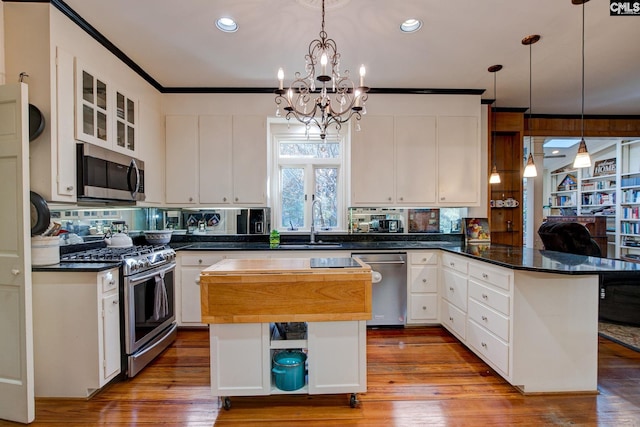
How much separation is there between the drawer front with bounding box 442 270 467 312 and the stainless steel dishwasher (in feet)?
1.34

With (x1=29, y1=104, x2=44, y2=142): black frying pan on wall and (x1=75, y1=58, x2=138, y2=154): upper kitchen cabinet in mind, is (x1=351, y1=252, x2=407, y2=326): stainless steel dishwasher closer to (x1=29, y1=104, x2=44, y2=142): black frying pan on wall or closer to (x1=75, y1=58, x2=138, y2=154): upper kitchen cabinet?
(x1=75, y1=58, x2=138, y2=154): upper kitchen cabinet

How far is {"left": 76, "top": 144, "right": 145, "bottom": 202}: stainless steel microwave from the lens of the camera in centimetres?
231

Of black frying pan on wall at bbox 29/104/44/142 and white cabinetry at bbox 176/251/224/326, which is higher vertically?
black frying pan on wall at bbox 29/104/44/142

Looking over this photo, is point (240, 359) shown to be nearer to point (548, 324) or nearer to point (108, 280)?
point (108, 280)

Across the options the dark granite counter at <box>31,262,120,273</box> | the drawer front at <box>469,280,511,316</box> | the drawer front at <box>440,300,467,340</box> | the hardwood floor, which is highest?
the dark granite counter at <box>31,262,120,273</box>

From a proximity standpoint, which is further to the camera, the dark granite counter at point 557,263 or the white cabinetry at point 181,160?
the white cabinetry at point 181,160

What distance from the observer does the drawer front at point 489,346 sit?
7.34 ft

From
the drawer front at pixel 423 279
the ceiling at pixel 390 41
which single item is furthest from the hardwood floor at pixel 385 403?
the ceiling at pixel 390 41

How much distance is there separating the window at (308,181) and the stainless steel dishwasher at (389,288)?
871mm

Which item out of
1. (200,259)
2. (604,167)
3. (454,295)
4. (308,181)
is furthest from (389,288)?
(604,167)

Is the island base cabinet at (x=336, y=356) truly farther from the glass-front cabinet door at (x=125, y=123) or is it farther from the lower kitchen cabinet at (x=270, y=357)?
the glass-front cabinet door at (x=125, y=123)

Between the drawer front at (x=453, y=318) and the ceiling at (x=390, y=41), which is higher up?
the ceiling at (x=390, y=41)

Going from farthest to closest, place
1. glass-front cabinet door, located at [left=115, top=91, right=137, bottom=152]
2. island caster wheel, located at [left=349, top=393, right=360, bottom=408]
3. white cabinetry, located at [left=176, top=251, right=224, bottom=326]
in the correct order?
white cabinetry, located at [left=176, top=251, right=224, bottom=326]
glass-front cabinet door, located at [left=115, top=91, right=137, bottom=152]
island caster wheel, located at [left=349, top=393, right=360, bottom=408]

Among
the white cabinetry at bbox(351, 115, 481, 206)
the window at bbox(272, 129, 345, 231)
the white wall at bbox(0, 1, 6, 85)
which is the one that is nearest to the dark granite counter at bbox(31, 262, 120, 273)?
the white wall at bbox(0, 1, 6, 85)
